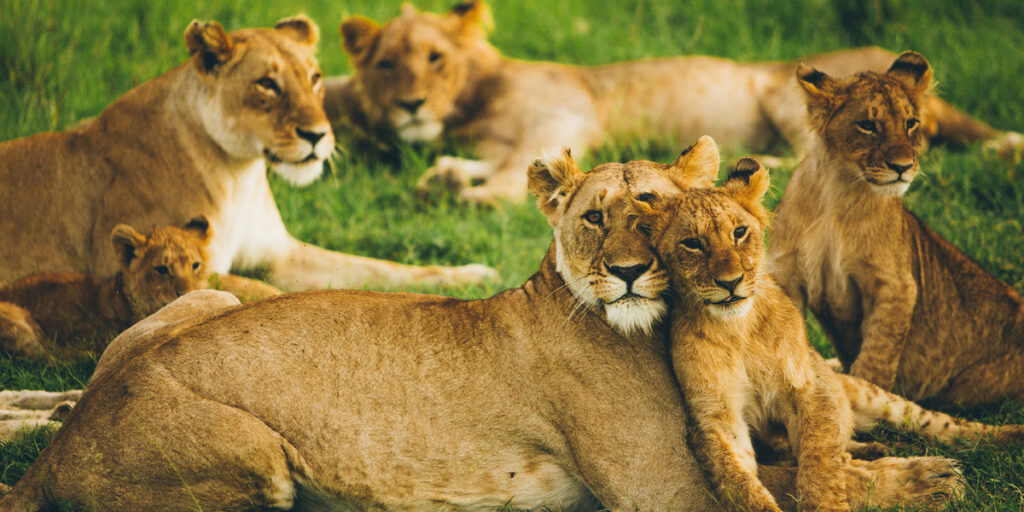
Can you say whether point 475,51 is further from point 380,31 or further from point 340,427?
point 340,427

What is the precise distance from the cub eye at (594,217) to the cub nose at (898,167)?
63.8 inches

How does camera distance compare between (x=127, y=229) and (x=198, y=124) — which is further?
(x=198, y=124)

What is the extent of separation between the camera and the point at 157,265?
5023 mm

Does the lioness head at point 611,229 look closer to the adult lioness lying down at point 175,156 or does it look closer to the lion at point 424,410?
the lion at point 424,410

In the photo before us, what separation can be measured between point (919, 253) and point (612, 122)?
146 inches

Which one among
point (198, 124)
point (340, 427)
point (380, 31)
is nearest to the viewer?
point (340, 427)

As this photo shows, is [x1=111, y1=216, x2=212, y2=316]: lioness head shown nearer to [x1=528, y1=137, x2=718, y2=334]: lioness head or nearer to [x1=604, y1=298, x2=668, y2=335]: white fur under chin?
[x1=528, y1=137, x2=718, y2=334]: lioness head

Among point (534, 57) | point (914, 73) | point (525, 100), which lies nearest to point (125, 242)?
point (914, 73)

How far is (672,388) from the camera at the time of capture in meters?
3.62

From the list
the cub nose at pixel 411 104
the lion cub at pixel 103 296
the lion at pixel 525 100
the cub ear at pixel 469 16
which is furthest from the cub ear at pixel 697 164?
the cub ear at pixel 469 16

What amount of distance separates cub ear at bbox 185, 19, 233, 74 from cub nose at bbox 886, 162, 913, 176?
323 centimetres

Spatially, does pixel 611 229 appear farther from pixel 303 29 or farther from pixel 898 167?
pixel 303 29

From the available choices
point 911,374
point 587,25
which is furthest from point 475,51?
point 911,374

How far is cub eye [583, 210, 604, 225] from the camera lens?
365 centimetres
